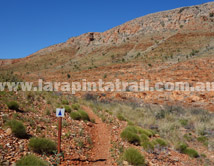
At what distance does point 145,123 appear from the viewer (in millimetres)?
9820

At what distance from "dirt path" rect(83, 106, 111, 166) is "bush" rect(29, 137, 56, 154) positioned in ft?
3.94

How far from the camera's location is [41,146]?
14.3ft

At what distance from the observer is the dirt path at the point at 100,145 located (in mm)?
4738

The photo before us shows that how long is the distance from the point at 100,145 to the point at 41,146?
2227mm

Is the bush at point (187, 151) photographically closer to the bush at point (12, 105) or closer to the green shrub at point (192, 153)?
the green shrub at point (192, 153)

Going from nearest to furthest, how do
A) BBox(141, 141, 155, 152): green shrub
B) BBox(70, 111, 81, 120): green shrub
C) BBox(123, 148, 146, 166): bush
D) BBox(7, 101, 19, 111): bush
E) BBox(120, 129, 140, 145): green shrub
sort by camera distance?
1. BBox(123, 148, 146, 166): bush
2. BBox(141, 141, 155, 152): green shrub
3. BBox(7, 101, 19, 111): bush
4. BBox(120, 129, 140, 145): green shrub
5. BBox(70, 111, 81, 120): green shrub

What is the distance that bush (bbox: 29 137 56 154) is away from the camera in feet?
14.0

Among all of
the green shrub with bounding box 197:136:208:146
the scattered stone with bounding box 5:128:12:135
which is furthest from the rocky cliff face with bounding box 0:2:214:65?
the scattered stone with bounding box 5:128:12:135

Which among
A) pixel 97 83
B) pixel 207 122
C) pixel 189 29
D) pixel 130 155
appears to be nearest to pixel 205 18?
pixel 189 29

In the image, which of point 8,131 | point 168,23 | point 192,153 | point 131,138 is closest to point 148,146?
point 131,138

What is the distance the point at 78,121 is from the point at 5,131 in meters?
3.56

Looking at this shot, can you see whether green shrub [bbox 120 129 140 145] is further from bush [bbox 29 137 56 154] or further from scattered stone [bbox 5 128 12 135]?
scattered stone [bbox 5 128 12 135]

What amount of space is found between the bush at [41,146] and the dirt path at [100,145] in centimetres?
120

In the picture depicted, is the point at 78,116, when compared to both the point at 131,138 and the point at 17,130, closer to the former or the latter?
the point at 131,138
